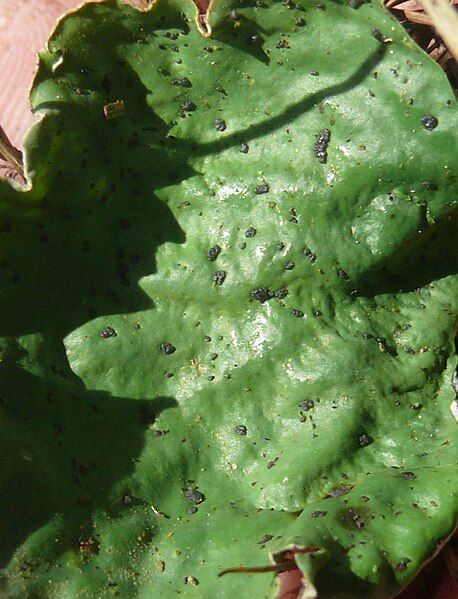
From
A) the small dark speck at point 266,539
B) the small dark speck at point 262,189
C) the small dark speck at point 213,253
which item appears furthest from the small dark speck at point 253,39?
the small dark speck at point 266,539

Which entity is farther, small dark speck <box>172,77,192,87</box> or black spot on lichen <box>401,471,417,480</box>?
small dark speck <box>172,77,192,87</box>

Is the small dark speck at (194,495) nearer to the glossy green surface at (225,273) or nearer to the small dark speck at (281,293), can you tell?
the glossy green surface at (225,273)

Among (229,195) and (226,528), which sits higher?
(229,195)

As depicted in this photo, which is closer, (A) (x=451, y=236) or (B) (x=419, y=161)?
(B) (x=419, y=161)

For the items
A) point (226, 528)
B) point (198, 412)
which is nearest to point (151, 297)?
point (198, 412)

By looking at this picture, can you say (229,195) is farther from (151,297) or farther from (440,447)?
(440,447)

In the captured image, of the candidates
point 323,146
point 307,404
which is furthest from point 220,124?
point 307,404

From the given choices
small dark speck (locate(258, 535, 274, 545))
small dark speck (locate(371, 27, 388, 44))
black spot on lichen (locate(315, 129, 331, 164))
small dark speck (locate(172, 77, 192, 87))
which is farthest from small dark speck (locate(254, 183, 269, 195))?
small dark speck (locate(258, 535, 274, 545))

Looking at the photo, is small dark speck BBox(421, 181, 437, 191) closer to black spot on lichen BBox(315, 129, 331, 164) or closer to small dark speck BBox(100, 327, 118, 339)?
black spot on lichen BBox(315, 129, 331, 164)
